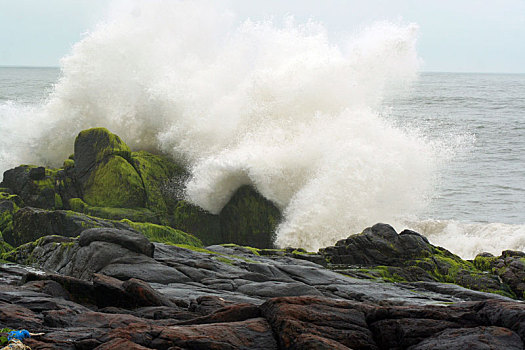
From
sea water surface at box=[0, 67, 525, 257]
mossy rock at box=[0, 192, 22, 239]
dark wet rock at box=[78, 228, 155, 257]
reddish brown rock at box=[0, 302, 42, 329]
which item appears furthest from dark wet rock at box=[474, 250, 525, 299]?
mossy rock at box=[0, 192, 22, 239]

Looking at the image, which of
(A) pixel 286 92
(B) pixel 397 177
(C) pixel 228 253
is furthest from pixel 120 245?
(A) pixel 286 92

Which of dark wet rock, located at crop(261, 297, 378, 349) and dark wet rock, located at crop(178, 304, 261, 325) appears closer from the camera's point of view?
dark wet rock, located at crop(261, 297, 378, 349)

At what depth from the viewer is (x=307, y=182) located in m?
13.0

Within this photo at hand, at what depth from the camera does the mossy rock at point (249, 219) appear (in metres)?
12.1

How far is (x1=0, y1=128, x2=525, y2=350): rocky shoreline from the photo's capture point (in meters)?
4.01

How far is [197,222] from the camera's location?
12.6 m

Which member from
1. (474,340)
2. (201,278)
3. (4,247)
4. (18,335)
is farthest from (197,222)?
(474,340)

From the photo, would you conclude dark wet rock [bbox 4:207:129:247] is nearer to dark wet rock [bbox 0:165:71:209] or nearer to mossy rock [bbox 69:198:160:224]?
mossy rock [bbox 69:198:160:224]

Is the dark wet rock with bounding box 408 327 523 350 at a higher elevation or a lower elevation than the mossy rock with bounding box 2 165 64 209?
lower

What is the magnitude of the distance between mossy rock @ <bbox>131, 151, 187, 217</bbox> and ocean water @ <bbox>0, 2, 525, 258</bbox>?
45cm

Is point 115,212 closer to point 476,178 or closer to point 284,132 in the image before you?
point 284,132

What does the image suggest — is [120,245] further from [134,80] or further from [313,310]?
[134,80]

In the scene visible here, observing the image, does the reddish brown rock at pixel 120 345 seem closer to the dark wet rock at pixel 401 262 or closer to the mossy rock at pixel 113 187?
the dark wet rock at pixel 401 262

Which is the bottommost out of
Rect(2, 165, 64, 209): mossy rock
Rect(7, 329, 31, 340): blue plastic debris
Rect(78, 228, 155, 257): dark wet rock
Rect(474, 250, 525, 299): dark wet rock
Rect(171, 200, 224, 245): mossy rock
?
Rect(7, 329, 31, 340): blue plastic debris
